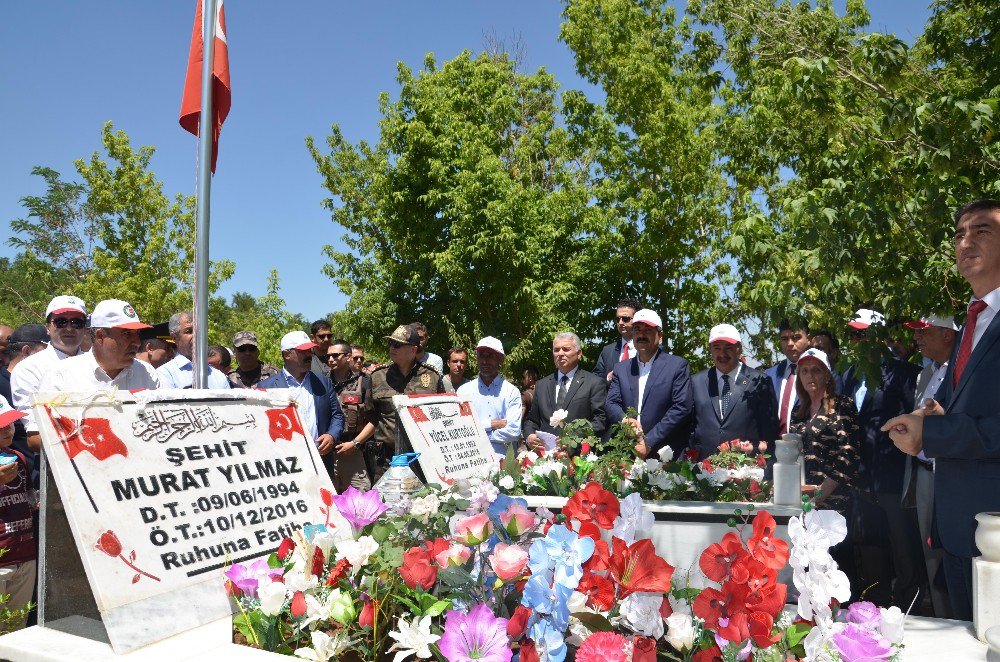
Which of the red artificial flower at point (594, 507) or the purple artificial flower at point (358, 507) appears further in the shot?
the purple artificial flower at point (358, 507)

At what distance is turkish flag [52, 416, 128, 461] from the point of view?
1996 mm

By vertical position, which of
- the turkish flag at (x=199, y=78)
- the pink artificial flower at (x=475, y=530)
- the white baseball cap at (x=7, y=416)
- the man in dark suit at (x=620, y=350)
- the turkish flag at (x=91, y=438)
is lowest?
the pink artificial flower at (x=475, y=530)

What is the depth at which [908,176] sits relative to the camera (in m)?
3.64

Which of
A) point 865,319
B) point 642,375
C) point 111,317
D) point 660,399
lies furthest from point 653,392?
point 111,317

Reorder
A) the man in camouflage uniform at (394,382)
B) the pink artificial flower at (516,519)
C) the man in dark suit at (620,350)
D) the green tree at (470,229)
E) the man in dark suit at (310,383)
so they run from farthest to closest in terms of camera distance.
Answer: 1. the green tree at (470,229)
2. the man in dark suit at (620,350)
3. the man in dark suit at (310,383)
4. the man in camouflage uniform at (394,382)
5. the pink artificial flower at (516,519)

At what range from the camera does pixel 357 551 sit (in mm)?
1789

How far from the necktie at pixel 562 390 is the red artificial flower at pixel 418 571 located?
390 cm

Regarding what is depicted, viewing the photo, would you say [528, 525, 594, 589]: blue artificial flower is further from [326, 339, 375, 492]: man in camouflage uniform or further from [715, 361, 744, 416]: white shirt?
[326, 339, 375, 492]: man in camouflage uniform

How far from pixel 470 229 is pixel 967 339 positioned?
1162 centimetres

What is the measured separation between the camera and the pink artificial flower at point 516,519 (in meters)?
1.62

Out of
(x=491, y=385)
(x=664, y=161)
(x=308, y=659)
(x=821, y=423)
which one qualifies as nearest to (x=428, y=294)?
(x=664, y=161)

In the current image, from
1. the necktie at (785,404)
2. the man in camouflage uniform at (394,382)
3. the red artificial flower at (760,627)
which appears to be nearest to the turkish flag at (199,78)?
the man in camouflage uniform at (394,382)

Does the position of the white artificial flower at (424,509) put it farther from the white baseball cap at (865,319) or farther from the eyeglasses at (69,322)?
the eyeglasses at (69,322)

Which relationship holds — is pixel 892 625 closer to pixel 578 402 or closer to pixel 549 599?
pixel 549 599
